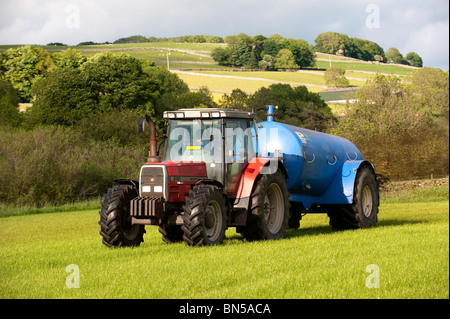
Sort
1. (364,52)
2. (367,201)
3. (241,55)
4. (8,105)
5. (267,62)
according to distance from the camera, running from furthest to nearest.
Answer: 1. (364,52)
2. (241,55)
3. (267,62)
4. (8,105)
5. (367,201)

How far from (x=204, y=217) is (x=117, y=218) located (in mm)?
1884

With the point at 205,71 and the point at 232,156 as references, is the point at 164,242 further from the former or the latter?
the point at 205,71

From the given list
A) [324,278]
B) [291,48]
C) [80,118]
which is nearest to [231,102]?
[80,118]

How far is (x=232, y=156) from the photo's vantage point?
583 inches

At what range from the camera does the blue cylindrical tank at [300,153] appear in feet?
55.4

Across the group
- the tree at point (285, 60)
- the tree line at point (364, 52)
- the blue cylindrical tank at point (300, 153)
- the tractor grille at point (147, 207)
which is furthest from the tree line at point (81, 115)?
the tree line at point (364, 52)

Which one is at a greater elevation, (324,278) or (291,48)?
(291,48)

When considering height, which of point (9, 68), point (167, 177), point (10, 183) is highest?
point (9, 68)

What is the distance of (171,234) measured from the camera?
15.9 metres

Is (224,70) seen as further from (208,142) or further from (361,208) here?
(208,142)

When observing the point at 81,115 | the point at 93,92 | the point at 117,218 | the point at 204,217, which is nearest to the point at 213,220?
the point at 204,217

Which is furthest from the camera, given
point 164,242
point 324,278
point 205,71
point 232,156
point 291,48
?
point 291,48
